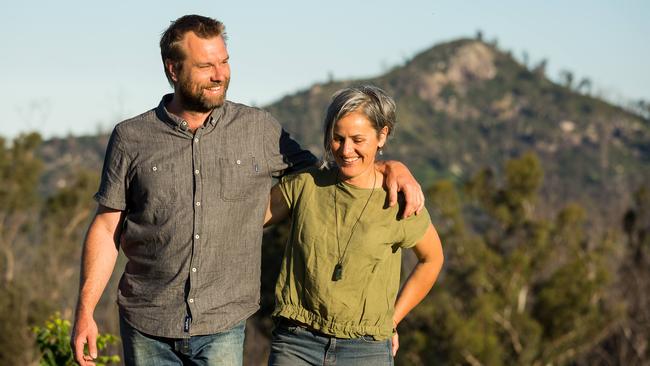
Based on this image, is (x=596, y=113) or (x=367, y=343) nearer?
(x=367, y=343)

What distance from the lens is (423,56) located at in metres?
147

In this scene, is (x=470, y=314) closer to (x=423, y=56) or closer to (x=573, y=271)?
(x=573, y=271)

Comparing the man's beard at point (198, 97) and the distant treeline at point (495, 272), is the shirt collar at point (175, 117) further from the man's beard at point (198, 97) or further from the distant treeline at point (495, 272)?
the distant treeline at point (495, 272)

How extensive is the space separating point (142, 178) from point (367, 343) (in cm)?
91

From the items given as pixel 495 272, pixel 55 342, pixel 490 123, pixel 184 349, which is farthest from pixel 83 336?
pixel 490 123

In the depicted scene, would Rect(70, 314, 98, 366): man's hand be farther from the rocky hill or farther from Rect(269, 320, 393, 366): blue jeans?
the rocky hill

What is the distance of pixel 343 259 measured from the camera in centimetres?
342

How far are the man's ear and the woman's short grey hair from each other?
0.51 metres

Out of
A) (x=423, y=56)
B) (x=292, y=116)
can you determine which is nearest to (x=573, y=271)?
(x=292, y=116)

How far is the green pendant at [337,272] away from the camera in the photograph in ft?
11.2

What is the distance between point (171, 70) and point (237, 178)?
42 cm

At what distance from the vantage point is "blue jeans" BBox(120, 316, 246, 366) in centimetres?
338

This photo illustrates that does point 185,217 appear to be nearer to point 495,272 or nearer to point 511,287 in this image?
point 511,287

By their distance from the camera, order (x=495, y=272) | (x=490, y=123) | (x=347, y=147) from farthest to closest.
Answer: (x=490, y=123) < (x=495, y=272) < (x=347, y=147)
